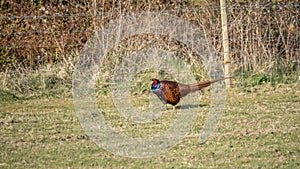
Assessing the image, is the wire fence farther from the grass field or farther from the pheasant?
the pheasant

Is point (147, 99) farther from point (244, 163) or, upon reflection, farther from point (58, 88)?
point (244, 163)

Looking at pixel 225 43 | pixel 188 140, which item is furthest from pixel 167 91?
pixel 225 43

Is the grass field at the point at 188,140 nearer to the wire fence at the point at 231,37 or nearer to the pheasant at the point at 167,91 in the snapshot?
the pheasant at the point at 167,91

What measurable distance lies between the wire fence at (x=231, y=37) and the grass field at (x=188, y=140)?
4.84ft

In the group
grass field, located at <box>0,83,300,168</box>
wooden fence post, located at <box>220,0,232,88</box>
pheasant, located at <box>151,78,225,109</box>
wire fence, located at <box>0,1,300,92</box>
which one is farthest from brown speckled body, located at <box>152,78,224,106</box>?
wire fence, located at <box>0,1,300,92</box>

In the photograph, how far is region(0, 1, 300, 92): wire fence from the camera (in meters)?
10.9

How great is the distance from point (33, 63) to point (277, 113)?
4.54 m

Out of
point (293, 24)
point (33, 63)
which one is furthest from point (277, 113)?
point (33, 63)

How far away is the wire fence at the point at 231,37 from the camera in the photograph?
10.9 metres

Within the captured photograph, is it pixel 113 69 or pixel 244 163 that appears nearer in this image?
pixel 244 163

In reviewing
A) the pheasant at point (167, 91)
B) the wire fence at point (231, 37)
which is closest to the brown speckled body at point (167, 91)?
the pheasant at point (167, 91)

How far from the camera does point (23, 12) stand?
11.8 metres

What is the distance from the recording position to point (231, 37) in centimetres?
1100

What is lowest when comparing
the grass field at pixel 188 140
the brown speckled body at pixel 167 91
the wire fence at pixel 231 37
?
the grass field at pixel 188 140
